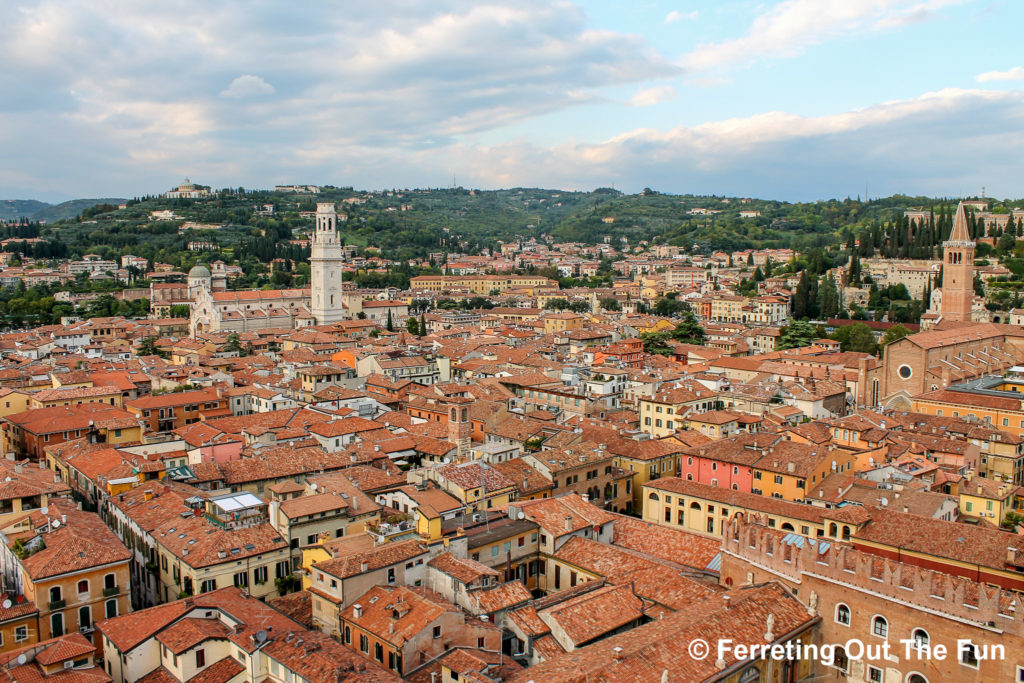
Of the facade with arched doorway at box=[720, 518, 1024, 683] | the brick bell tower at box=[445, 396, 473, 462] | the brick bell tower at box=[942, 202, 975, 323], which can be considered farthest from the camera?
the brick bell tower at box=[942, 202, 975, 323]

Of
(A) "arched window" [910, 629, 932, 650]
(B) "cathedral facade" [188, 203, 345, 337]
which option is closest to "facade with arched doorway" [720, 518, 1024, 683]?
(A) "arched window" [910, 629, 932, 650]

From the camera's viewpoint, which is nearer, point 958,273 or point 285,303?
point 958,273

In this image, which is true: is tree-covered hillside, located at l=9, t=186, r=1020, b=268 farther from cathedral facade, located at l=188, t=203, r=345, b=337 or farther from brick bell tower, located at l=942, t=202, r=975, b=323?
cathedral facade, located at l=188, t=203, r=345, b=337

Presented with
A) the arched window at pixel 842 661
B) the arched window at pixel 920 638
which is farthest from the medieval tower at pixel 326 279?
the arched window at pixel 920 638

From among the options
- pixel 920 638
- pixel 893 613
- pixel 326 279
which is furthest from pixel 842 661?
pixel 326 279

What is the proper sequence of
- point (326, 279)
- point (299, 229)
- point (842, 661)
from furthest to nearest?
point (299, 229) → point (326, 279) → point (842, 661)

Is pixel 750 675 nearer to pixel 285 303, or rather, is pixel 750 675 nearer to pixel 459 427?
pixel 459 427

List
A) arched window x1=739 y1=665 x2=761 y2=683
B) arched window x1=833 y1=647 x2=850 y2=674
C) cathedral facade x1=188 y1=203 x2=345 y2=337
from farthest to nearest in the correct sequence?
cathedral facade x1=188 y1=203 x2=345 y2=337
arched window x1=833 y1=647 x2=850 y2=674
arched window x1=739 y1=665 x2=761 y2=683

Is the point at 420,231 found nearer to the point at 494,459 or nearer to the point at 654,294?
the point at 654,294

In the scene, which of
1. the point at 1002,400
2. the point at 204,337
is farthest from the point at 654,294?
the point at 1002,400

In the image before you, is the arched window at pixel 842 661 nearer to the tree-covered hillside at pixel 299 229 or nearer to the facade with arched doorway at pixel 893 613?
the facade with arched doorway at pixel 893 613
